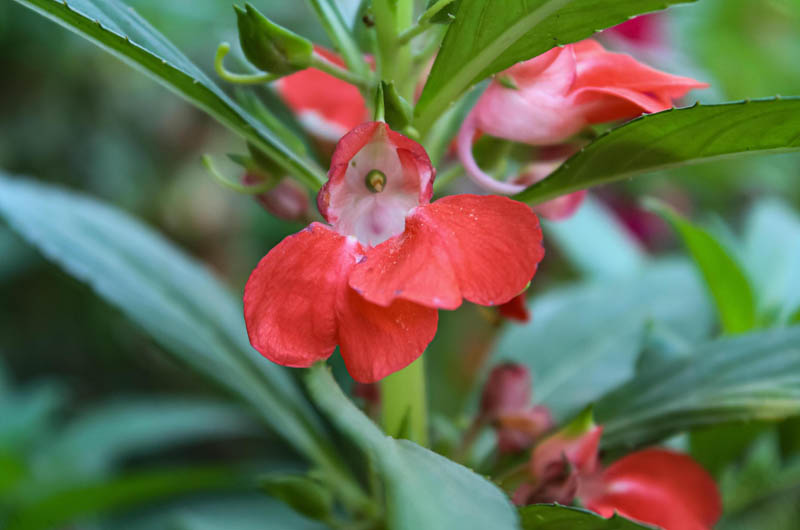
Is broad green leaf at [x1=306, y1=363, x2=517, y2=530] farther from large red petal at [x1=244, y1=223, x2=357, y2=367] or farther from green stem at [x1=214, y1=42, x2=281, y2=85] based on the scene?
green stem at [x1=214, y1=42, x2=281, y2=85]

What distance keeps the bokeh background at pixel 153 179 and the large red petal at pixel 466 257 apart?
1.18 meters

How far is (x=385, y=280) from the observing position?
1.35ft

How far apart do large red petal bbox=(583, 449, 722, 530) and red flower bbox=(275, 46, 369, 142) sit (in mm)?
398

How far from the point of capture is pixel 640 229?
1.70m

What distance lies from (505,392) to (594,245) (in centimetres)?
61

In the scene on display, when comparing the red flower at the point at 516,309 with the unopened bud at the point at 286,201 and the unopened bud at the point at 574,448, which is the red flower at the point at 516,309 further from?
the unopened bud at the point at 286,201

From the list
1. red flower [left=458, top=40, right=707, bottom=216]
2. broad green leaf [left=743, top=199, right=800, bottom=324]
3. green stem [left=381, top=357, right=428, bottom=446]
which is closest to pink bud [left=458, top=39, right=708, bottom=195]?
red flower [left=458, top=40, right=707, bottom=216]

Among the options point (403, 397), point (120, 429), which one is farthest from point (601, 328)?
point (120, 429)

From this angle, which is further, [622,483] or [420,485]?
[622,483]

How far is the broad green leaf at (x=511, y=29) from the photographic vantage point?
422 mm

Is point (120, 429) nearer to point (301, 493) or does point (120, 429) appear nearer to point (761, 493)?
point (301, 493)

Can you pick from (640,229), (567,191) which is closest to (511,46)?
(567,191)

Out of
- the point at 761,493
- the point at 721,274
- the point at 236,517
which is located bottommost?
the point at 761,493

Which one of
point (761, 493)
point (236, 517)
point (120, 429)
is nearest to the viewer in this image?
point (761, 493)
